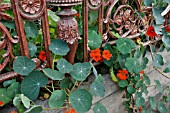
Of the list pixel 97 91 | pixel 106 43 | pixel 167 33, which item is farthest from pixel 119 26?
pixel 97 91

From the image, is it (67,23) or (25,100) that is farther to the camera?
(67,23)

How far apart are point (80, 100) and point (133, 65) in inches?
17.9

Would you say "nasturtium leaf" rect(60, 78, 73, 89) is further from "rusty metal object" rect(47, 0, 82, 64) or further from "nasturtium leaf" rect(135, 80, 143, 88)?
"nasturtium leaf" rect(135, 80, 143, 88)

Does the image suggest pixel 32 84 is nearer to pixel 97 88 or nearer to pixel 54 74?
pixel 54 74

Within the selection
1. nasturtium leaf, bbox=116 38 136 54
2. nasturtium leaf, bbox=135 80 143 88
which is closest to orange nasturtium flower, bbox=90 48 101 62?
nasturtium leaf, bbox=116 38 136 54

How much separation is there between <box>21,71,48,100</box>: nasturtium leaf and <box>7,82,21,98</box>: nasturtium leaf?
0.14 ft

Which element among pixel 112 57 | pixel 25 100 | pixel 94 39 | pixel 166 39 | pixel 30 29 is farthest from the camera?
pixel 166 39

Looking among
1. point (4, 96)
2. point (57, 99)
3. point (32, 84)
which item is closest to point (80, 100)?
point (57, 99)

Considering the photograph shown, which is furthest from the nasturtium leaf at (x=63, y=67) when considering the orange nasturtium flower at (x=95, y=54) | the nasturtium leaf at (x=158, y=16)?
the nasturtium leaf at (x=158, y=16)

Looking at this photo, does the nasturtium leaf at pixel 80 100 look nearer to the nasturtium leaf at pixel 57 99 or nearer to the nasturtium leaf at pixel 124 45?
the nasturtium leaf at pixel 57 99

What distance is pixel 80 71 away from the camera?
43.6 inches

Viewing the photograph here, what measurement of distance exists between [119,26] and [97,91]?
58 centimetres

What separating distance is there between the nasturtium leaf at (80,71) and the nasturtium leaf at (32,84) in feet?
0.55

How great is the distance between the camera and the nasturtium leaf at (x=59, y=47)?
3.58 ft
